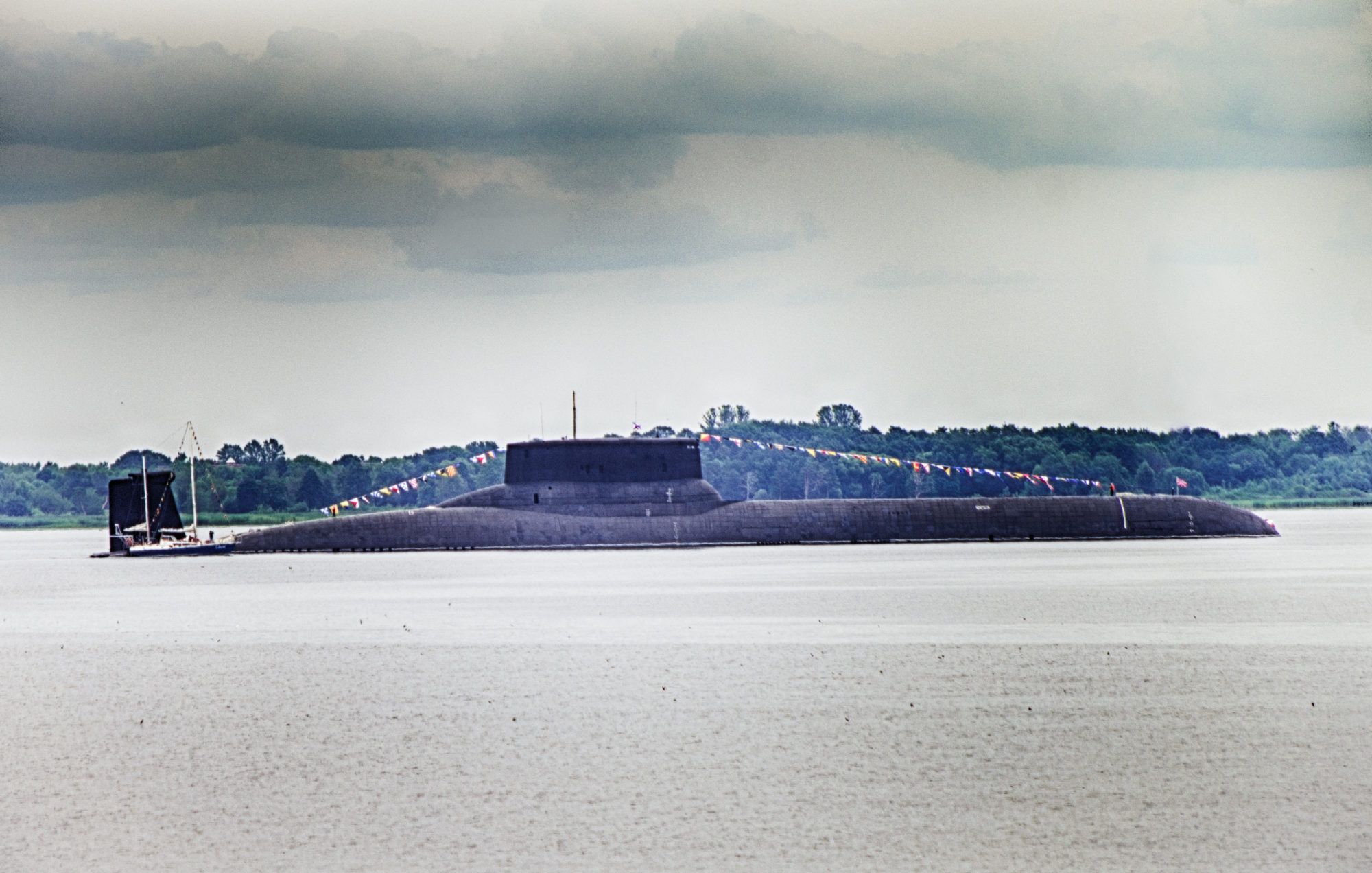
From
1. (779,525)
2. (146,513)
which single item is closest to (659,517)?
(779,525)

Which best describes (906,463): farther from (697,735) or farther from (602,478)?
(697,735)

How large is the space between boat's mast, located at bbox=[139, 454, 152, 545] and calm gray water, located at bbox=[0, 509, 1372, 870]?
76.9ft

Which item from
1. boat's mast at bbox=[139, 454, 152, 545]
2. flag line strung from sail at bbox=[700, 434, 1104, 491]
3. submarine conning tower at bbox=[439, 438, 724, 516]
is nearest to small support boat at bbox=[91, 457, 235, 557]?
boat's mast at bbox=[139, 454, 152, 545]

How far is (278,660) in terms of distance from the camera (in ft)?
66.3

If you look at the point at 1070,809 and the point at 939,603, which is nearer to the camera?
the point at 1070,809

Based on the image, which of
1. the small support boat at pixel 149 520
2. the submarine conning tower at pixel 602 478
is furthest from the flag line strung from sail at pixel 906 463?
the small support boat at pixel 149 520

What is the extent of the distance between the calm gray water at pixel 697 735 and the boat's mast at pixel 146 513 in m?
23.4

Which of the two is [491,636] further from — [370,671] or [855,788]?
[855,788]

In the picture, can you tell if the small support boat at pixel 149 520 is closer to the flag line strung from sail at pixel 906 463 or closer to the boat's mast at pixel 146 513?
the boat's mast at pixel 146 513

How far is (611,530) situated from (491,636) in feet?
95.1

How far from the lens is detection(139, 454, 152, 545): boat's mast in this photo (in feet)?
170

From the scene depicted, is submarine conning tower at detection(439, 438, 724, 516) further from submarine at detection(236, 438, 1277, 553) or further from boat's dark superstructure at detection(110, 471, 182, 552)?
boat's dark superstructure at detection(110, 471, 182, 552)

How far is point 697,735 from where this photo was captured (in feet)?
44.9

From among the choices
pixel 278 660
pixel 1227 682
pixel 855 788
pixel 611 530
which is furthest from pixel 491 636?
pixel 611 530
